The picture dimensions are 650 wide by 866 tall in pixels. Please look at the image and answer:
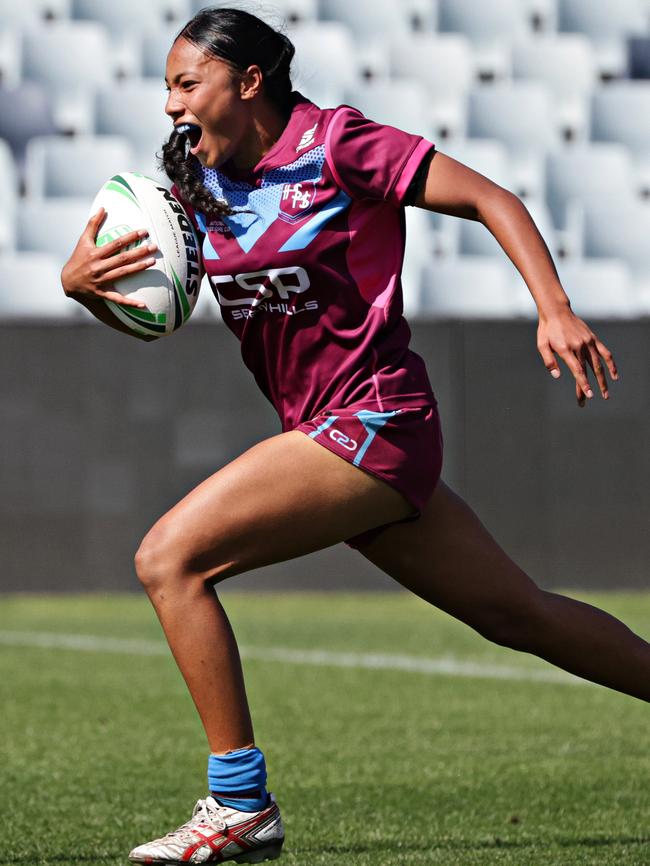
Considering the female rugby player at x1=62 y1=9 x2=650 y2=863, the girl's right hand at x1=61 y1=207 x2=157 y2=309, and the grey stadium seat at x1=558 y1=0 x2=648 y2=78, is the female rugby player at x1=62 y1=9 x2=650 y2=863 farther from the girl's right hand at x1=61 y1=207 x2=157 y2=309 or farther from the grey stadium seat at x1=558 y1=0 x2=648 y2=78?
the grey stadium seat at x1=558 y1=0 x2=648 y2=78

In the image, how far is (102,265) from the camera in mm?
3775

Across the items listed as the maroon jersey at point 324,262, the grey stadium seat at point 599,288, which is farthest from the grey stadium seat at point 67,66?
the maroon jersey at point 324,262

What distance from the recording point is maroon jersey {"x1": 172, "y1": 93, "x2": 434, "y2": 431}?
3.54 m

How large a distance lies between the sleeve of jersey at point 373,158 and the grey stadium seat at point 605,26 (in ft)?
48.5

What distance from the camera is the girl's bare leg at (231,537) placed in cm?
342

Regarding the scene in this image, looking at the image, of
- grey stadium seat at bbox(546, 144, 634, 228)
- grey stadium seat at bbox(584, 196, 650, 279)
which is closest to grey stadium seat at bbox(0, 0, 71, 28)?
grey stadium seat at bbox(546, 144, 634, 228)

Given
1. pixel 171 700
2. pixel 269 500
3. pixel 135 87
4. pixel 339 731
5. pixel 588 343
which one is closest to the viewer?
pixel 588 343

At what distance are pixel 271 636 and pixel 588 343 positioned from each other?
6.94 metres

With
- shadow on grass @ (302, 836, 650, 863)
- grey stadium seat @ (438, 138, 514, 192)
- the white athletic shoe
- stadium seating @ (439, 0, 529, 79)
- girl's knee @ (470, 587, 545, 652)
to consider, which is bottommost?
shadow on grass @ (302, 836, 650, 863)

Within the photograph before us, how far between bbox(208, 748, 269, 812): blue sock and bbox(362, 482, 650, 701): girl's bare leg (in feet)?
2.06

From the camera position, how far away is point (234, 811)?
3.40 meters

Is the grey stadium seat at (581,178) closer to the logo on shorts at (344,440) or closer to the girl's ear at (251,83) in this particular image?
Result: the girl's ear at (251,83)

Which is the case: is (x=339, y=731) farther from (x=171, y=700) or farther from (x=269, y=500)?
(x=269, y=500)

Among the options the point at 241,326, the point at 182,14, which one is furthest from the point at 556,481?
the point at 241,326
